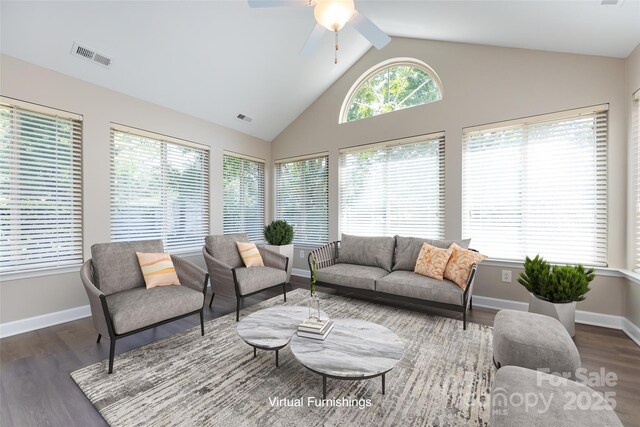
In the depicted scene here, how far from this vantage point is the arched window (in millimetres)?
4051

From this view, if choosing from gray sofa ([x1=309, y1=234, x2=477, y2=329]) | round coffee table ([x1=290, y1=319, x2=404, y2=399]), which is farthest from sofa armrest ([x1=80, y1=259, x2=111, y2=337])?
gray sofa ([x1=309, y1=234, x2=477, y2=329])

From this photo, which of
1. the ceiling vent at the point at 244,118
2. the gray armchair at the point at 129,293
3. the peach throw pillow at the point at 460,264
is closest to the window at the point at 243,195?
the ceiling vent at the point at 244,118

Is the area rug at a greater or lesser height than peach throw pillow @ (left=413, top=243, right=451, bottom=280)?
lesser

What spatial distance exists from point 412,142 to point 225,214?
3.50 metres

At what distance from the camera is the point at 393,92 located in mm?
4367

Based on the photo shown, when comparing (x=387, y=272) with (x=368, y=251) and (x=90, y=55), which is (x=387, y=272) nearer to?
(x=368, y=251)

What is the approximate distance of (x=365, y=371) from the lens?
1512 millimetres

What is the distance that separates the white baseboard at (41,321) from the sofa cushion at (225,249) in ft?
5.17

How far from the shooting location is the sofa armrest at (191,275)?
107 inches

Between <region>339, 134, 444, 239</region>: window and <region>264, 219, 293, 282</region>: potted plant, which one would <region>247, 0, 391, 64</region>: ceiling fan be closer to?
<region>339, 134, 444, 239</region>: window

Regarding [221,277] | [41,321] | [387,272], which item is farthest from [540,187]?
[41,321]

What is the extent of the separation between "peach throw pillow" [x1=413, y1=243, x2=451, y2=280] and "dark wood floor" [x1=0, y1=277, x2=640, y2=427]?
526 millimetres

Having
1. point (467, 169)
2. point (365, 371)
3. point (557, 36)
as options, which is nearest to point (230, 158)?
point (467, 169)

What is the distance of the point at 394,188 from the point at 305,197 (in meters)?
1.84
